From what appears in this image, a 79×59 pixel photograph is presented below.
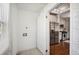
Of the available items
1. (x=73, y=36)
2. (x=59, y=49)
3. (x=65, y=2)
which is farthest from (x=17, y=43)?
(x=65, y=2)

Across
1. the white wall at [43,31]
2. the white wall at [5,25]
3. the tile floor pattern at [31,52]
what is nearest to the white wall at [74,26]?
the white wall at [43,31]

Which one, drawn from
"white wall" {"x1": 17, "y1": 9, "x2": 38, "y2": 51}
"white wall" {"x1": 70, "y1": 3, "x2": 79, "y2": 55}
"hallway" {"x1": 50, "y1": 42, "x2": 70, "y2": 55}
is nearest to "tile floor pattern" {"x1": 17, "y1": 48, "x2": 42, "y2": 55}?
"white wall" {"x1": 17, "y1": 9, "x2": 38, "y2": 51}

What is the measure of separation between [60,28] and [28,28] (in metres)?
0.43

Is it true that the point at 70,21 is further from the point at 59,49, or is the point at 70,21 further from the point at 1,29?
the point at 1,29

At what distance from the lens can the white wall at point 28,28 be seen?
115 cm

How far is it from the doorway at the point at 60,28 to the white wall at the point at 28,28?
0.24m

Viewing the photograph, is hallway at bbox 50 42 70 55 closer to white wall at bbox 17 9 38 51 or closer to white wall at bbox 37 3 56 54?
white wall at bbox 37 3 56 54

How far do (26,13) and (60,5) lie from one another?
1.54ft

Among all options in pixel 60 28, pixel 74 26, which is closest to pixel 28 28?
pixel 60 28

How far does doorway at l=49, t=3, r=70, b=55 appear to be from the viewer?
3.60 feet

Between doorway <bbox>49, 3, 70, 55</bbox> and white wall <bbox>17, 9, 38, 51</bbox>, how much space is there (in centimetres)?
24

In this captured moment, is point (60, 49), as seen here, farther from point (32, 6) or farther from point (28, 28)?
point (32, 6)

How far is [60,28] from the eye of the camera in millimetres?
1135

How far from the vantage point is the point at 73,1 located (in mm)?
1104
